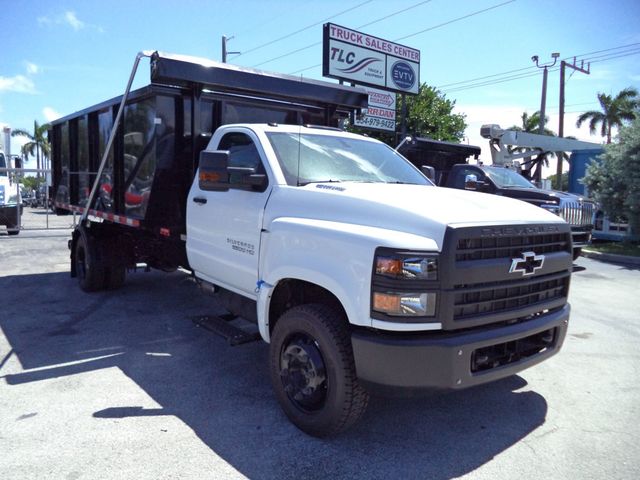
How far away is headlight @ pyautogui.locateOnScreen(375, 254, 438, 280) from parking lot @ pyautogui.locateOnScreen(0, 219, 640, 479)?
3.85 feet

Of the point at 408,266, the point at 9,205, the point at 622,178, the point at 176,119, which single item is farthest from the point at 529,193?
the point at 9,205

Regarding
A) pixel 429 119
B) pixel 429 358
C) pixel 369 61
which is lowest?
pixel 429 358

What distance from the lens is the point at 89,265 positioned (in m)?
7.33

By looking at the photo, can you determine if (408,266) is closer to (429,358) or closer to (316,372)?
(429,358)

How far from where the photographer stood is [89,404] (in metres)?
3.97

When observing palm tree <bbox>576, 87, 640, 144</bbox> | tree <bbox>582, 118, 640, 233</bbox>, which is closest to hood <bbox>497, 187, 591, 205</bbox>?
tree <bbox>582, 118, 640, 233</bbox>

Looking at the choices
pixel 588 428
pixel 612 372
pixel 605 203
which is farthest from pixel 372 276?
pixel 605 203

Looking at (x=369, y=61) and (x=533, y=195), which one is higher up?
(x=369, y=61)

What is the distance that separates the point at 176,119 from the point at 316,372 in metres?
3.47

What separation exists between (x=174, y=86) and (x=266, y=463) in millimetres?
3951

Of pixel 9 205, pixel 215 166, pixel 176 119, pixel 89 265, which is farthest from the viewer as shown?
pixel 9 205

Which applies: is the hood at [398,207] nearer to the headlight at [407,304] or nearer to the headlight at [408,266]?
the headlight at [408,266]

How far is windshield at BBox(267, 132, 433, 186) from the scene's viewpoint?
4246mm

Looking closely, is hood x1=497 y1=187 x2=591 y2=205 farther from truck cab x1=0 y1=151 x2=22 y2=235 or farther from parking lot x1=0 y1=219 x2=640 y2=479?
truck cab x1=0 y1=151 x2=22 y2=235
